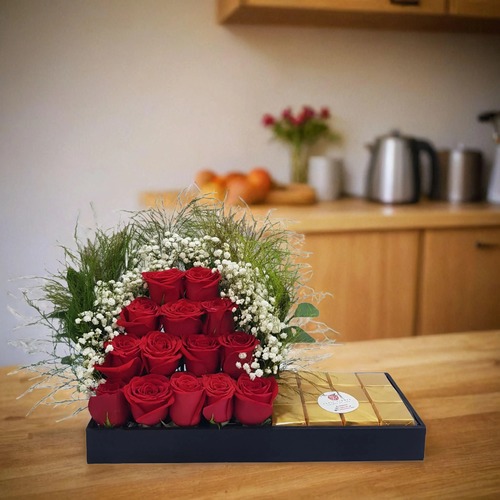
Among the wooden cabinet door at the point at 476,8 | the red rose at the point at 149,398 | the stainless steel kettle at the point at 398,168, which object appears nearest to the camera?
the red rose at the point at 149,398

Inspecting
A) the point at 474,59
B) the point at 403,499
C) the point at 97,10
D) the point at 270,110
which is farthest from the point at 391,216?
the point at 403,499

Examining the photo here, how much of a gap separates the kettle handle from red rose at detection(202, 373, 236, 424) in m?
2.08

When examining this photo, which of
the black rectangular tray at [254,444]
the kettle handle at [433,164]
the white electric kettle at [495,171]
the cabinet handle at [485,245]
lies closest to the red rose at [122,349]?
the black rectangular tray at [254,444]

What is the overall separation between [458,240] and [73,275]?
1.94 m

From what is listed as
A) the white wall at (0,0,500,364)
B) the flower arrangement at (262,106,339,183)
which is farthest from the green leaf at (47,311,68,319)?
the flower arrangement at (262,106,339,183)

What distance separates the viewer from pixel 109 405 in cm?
88

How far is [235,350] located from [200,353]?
0.17 ft

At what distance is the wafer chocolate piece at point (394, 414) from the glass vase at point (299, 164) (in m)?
1.99

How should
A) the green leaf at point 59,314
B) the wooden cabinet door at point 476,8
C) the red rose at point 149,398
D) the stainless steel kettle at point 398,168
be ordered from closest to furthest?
the red rose at point 149,398, the green leaf at point 59,314, the wooden cabinet door at point 476,8, the stainless steel kettle at point 398,168

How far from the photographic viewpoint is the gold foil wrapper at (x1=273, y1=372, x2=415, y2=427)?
94 cm

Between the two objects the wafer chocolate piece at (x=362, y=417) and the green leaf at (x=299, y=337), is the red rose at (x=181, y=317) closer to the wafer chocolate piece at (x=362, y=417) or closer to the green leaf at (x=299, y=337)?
the green leaf at (x=299, y=337)

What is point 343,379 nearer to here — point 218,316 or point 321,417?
point 321,417

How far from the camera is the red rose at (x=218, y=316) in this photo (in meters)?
0.93

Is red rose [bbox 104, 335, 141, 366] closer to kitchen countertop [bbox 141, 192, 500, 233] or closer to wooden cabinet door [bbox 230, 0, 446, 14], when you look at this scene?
kitchen countertop [bbox 141, 192, 500, 233]
